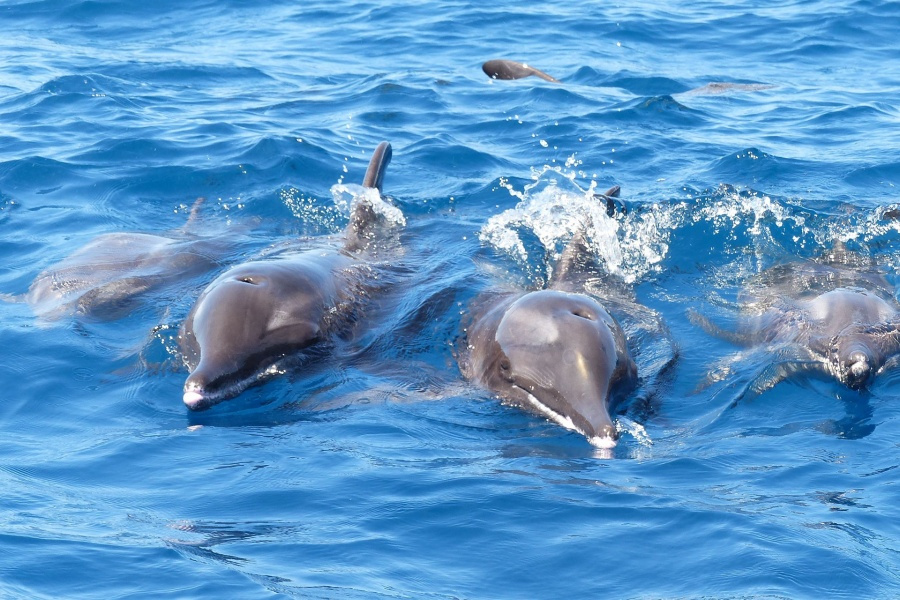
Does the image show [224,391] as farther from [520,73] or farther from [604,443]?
[520,73]

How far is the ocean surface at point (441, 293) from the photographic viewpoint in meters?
6.77

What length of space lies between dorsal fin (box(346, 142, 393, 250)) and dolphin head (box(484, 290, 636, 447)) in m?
3.48

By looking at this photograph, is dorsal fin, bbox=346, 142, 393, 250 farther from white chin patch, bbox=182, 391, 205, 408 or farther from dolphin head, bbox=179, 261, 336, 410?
white chin patch, bbox=182, 391, 205, 408

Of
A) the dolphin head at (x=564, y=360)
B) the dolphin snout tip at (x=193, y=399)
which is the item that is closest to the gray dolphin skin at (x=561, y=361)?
the dolphin head at (x=564, y=360)

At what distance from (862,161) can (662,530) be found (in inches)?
404

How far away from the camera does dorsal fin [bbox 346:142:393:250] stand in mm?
12320

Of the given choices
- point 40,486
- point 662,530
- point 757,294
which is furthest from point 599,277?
point 40,486

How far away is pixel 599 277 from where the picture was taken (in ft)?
37.7

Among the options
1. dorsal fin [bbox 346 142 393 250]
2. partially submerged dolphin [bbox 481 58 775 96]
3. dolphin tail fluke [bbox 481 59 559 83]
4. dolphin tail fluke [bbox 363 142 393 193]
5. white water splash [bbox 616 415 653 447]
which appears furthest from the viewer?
dolphin tail fluke [bbox 481 59 559 83]

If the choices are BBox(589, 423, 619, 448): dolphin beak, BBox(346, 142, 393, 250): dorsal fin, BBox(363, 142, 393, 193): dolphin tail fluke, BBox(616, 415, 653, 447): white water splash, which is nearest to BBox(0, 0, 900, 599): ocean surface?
BBox(616, 415, 653, 447): white water splash

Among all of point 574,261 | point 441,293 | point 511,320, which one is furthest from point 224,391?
point 574,261

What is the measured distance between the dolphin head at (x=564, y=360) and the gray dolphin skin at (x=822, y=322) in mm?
1510

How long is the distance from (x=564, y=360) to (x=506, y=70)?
12476 millimetres

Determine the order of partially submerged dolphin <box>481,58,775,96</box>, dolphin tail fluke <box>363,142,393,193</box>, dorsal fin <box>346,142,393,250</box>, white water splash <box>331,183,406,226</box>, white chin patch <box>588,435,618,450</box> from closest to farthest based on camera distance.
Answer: white chin patch <box>588,435,618,450</box>, dorsal fin <box>346,142,393,250</box>, white water splash <box>331,183,406,226</box>, dolphin tail fluke <box>363,142,393,193</box>, partially submerged dolphin <box>481,58,775,96</box>
